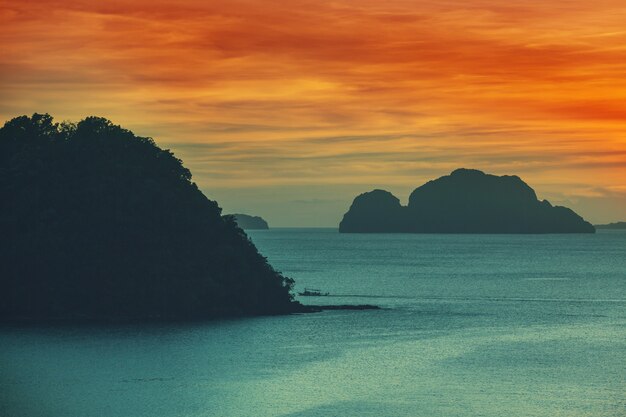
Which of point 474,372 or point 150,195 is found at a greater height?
point 150,195

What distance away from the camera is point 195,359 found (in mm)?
86875

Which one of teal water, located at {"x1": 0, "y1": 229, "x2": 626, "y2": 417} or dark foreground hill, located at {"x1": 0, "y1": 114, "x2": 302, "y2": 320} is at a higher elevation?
dark foreground hill, located at {"x1": 0, "y1": 114, "x2": 302, "y2": 320}

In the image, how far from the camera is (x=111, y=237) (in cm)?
11350

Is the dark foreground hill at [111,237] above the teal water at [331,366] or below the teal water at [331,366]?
above

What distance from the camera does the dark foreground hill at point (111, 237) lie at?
110 m

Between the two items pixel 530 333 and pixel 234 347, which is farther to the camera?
pixel 530 333

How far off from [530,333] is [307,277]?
91.9 m

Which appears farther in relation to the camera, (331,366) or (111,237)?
(111,237)

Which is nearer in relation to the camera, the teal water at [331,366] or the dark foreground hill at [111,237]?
the teal water at [331,366]

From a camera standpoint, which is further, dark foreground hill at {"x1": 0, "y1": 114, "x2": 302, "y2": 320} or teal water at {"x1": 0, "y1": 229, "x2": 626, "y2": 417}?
dark foreground hill at {"x1": 0, "y1": 114, "x2": 302, "y2": 320}

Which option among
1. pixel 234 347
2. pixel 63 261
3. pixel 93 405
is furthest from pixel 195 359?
pixel 63 261

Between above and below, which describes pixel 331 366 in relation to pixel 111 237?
below

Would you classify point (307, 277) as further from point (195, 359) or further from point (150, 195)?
point (195, 359)

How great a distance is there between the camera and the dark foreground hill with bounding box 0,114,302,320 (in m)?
110
